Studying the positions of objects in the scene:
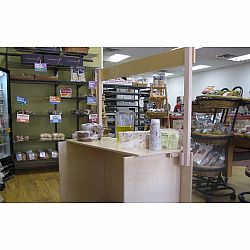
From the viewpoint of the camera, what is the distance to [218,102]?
2.43 m

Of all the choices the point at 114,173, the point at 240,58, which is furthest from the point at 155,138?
the point at 240,58

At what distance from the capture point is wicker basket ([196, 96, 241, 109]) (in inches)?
95.8

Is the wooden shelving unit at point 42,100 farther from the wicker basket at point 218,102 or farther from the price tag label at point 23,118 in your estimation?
the wicker basket at point 218,102

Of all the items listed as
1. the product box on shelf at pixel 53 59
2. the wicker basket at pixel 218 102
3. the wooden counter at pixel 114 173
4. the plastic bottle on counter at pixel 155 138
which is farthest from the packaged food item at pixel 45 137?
the plastic bottle on counter at pixel 155 138

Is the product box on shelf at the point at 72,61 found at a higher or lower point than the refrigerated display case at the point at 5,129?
higher

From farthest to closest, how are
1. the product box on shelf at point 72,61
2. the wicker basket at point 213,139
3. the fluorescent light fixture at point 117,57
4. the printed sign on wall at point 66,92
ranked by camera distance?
the fluorescent light fixture at point 117,57 → the printed sign on wall at point 66,92 → the product box on shelf at point 72,61 → the wicker basket at point 213,139

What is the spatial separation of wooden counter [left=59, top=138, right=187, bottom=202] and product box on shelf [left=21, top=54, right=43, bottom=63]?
2.33 m

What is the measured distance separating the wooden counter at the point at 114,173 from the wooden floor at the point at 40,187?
2.16 feet

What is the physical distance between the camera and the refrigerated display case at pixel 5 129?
3523 millimetres

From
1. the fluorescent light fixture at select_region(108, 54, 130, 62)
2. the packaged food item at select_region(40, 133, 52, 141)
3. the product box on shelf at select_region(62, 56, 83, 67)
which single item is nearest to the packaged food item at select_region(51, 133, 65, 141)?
the packaged food item at select_region(40, 133, 52, 141)

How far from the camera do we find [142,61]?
1.62 m

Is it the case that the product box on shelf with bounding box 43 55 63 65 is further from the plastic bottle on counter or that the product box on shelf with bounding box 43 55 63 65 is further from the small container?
the plastic bottle on counter
